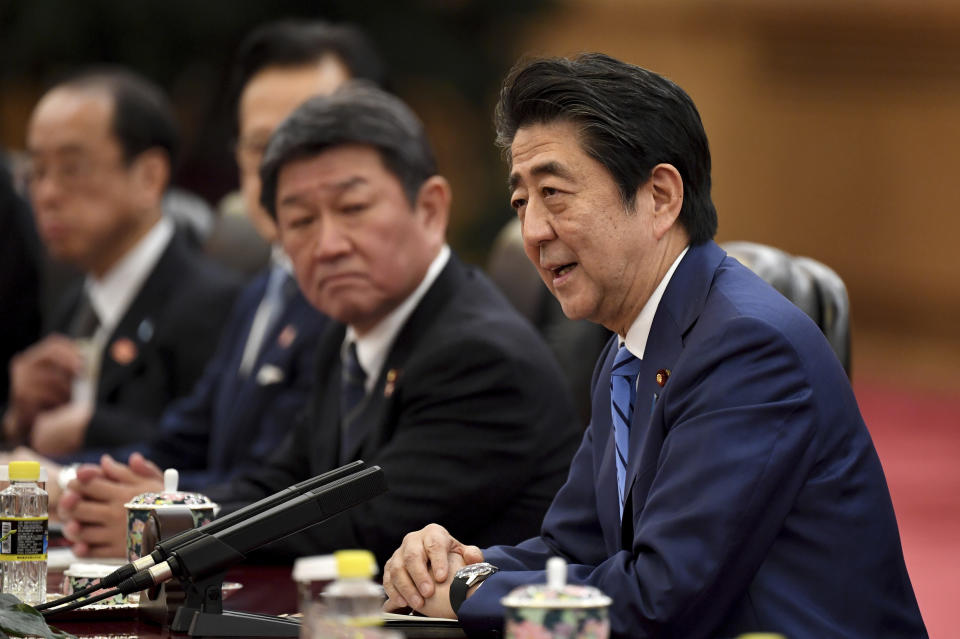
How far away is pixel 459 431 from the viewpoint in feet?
8.75

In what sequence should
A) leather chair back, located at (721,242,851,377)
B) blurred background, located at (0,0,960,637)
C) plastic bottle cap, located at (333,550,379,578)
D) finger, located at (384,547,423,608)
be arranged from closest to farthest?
plastic bottle cap, located at (333,550,379,578), finger, located at (384,547,423,608), leather chair back, located at (721,242,851,377), blurred background, located at (0,0,960,637)

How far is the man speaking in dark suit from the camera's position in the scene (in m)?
2.63

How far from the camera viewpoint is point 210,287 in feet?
14.2

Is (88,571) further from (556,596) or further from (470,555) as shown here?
(556,596)

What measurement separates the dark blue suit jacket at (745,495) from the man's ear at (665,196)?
0.08 meters

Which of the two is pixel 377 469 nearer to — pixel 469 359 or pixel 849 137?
pixel 469 359

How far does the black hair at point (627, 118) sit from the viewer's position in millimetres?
1981

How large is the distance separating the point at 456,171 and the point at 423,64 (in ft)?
3.23

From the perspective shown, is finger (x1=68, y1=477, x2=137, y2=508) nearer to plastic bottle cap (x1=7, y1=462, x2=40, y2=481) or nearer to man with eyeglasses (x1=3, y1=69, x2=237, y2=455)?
plastic bottle cap (x1=7, y1=462, x2=40, y2=481)

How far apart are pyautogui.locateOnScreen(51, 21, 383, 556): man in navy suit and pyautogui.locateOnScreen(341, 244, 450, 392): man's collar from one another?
0.40 meters

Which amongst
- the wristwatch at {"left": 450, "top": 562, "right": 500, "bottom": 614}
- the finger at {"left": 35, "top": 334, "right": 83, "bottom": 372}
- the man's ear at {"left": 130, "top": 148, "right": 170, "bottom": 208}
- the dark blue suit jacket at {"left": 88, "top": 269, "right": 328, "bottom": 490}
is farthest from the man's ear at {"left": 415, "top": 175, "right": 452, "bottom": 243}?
the man's ear at {"left": 130, "top": 148, "right": 170, "bottom": 208}

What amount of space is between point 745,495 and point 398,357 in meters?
1.19

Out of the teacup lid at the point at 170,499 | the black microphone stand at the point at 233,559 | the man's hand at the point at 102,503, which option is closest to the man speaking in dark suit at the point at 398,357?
the man's hand at the point at 102,503

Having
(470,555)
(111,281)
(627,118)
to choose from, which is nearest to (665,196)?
(627,118)
